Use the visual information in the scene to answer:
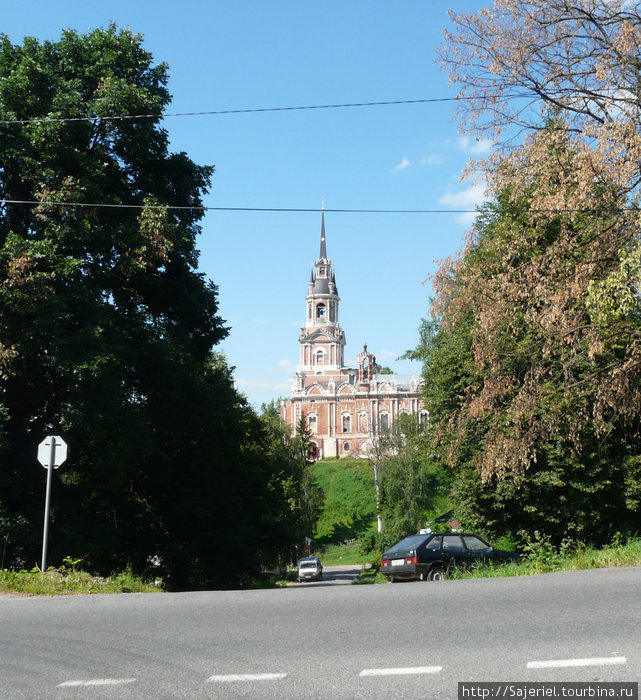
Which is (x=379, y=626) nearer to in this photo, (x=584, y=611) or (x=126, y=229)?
(x=584, y=611)

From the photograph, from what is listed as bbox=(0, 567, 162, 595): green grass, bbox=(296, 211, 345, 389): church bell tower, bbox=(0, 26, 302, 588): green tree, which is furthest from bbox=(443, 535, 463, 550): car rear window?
bbox=(296, 211, 345, 389): church bell tower

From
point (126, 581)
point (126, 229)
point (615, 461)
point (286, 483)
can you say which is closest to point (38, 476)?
point (126, 229)

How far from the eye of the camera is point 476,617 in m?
7.62

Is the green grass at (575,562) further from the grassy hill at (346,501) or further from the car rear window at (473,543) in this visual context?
the grassy hill at (346,501)

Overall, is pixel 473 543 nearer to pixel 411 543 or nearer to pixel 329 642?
pixel 411 543

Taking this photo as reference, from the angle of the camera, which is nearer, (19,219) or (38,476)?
(38,476)

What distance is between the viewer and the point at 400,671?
591cm

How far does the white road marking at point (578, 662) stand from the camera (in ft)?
19.0

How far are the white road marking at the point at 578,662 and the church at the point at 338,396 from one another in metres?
108

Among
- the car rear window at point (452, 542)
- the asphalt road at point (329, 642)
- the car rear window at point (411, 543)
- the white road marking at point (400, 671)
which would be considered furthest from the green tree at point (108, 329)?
the white road marking at point (400, 671)

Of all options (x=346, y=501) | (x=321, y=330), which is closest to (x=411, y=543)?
(x=346, y=501)

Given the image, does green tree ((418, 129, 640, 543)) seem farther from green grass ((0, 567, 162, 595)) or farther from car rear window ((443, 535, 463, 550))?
green grass ((0, 567, 162, 595))

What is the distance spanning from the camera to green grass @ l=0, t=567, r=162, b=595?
1228 centimetres

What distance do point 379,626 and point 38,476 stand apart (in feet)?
51.7
